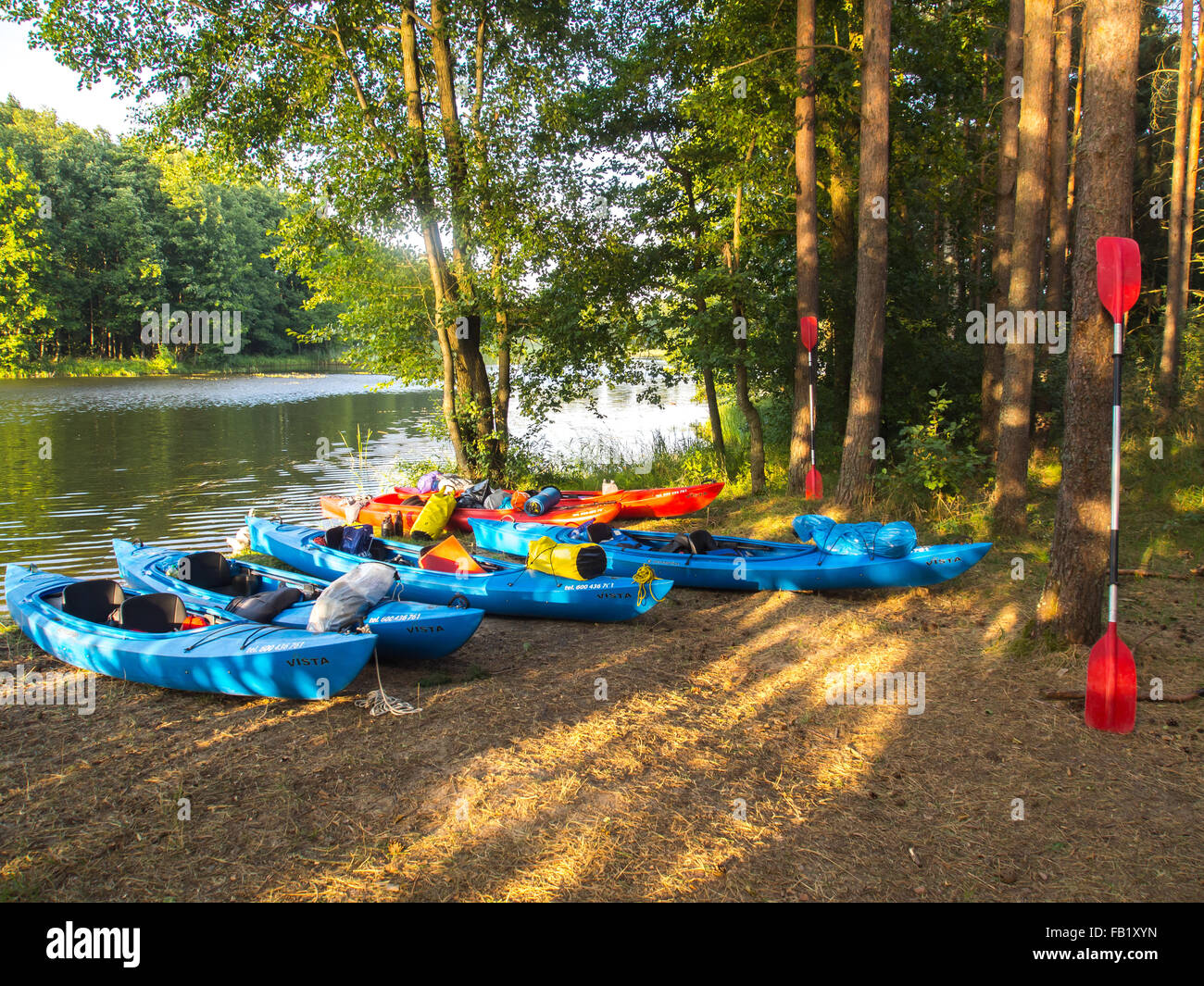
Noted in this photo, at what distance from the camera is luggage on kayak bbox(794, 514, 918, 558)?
7.01 m

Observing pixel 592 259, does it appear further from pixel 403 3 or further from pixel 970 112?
pixel 970 112

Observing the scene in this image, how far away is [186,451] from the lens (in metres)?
18.5

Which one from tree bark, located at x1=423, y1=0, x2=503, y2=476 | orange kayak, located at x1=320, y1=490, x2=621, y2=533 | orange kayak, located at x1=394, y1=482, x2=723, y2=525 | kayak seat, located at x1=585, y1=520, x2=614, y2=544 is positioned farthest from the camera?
tree bark, located at x1=423, y1=0, x2=503, y2=476

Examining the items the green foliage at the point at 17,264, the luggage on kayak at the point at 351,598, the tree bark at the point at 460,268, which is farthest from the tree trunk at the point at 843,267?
the green foliage at the point at 17,264

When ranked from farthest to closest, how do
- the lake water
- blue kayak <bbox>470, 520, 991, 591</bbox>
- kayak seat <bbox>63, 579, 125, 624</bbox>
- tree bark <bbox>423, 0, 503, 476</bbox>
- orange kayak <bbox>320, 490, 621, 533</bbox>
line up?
tree bark <bbox>423, 0, 503, 476</bbox> < the lake water < orange kayak <bbox>320, 490, 621, 533</bbox> < blue kayak <bbox>470, 520, 991, 591</bbox> < kayak seat <bbox>63, 579, 125, 624</bbox>

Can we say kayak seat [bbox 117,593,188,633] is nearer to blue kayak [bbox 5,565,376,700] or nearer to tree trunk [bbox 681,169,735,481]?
blue kayak [bbox 5,565,376,700]

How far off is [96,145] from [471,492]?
48862 millimetres

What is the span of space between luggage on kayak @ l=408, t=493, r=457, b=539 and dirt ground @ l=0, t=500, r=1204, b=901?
4.66 m

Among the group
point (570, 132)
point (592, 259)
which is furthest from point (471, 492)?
point (570, 132)
